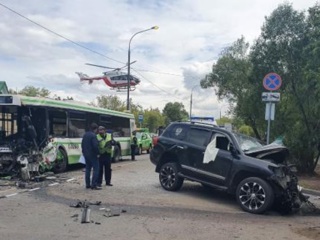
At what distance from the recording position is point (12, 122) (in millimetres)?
14453

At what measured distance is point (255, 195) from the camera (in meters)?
9.41

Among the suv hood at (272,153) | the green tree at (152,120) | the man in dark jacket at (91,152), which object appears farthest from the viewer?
the green tree at (152,120)

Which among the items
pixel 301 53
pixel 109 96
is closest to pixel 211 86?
pixel 301 53

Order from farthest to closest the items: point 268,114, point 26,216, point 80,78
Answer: point 80,78 → point 268,114 → point 26,216

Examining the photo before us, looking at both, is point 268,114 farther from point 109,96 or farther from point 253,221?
point 109,96

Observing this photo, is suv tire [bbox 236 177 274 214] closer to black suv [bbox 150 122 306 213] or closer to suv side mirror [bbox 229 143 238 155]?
black suv [bbox 150 122 306 213]

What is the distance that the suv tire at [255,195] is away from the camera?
30.2 ft

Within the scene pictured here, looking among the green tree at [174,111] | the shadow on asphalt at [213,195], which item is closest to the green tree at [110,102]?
the green tree at [174,111]

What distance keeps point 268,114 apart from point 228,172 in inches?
136

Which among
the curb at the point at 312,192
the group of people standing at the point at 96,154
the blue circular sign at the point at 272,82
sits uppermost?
the blue circular sign at the point at 272,82

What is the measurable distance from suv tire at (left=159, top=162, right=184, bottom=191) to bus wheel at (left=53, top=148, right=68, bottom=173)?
5.17 m

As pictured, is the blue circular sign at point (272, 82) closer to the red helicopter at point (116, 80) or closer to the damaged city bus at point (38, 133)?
the damaged city bus at point (38, 133)

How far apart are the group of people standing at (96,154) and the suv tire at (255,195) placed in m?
3.86

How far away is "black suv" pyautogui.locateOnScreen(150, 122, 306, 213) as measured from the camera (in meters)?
9.38
